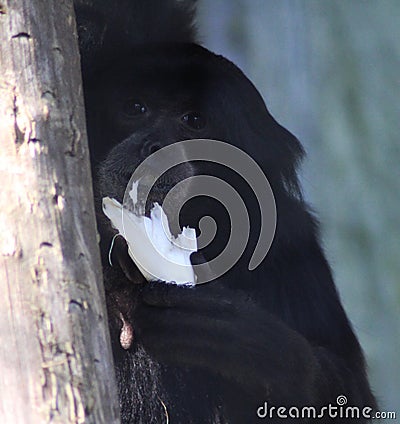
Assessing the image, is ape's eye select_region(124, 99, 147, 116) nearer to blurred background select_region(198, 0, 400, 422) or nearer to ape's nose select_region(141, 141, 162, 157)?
ape's nose select_region(141, 141, 162, 157)

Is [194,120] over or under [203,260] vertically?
over

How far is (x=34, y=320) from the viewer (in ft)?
4.65

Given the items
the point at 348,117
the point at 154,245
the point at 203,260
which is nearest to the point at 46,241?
the point at 154,245

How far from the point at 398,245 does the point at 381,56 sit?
2.62ft

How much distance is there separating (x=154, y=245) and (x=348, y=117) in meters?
1.57

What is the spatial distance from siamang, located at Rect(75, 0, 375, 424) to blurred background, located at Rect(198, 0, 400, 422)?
0.55 metres

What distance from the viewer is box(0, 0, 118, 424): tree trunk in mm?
1407

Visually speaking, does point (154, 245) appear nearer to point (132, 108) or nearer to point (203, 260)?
point (203, 260)

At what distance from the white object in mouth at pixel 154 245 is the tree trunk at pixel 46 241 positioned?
0.78 metres

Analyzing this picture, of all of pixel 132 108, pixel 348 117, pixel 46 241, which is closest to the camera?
pixel 46 241

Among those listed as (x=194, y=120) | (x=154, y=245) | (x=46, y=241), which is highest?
(x=194, y=120)

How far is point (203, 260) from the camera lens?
8.70ft

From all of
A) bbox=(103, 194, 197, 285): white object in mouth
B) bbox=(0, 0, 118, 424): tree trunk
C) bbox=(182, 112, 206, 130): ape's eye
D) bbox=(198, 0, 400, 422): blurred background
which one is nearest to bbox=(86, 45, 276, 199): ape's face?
bbox=(182, 112, 206, 130): ape's eye

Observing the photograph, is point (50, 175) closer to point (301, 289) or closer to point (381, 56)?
point (301, 289)
